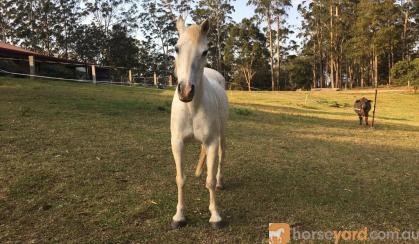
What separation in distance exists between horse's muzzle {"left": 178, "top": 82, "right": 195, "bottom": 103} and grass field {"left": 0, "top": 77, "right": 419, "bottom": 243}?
4.39 ft

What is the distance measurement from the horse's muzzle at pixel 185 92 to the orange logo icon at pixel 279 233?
5.03 feet

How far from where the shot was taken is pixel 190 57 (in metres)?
3.19

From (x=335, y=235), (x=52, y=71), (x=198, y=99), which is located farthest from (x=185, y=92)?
(x=52, y=71)

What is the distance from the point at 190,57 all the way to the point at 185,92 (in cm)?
35

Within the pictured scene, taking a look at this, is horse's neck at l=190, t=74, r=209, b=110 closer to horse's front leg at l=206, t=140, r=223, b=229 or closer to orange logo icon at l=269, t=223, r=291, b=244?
horse's front leg at l=206, t=140, r=223, b=229

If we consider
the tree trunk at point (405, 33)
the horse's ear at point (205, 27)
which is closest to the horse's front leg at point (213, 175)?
the horse's ear at point (205, 27)

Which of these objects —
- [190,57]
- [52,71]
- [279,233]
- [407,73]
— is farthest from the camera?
[407,73]

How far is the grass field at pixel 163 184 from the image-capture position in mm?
3619

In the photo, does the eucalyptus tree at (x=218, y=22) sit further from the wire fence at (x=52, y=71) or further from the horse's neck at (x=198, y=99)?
the horse's neck at (x=198, y=99)

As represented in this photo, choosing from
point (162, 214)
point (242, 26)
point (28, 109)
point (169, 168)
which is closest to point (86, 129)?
point (28, 109)

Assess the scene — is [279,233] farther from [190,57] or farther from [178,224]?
[190,57]

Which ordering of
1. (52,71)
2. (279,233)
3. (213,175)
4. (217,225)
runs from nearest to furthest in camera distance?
(279,233) < (217,225) < (213,175) < (52,71)

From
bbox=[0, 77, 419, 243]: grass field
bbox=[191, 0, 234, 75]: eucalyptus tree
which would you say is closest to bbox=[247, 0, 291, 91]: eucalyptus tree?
bbox=[191, 0, 234, 75]: eucalyptus tree

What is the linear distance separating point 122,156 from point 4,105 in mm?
5600
